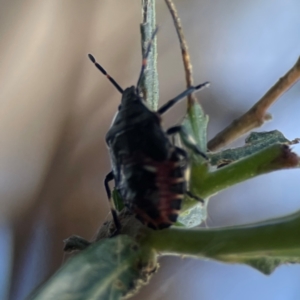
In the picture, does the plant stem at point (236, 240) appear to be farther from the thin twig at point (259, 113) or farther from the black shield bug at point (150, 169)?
the thin twig at point (259, 113)

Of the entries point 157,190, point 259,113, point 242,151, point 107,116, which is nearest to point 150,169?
point 157,190

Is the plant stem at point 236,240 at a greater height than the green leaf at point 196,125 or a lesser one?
lesser

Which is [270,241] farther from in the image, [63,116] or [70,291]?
[63,116]

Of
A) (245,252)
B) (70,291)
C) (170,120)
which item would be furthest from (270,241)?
(170,120)

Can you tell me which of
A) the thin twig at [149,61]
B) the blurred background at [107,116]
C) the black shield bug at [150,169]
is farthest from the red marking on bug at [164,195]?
the blurred background at [107,116]

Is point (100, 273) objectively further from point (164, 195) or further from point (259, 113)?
point (259, 113)

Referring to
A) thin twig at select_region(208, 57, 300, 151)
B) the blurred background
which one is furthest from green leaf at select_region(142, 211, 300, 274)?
the blurred background
